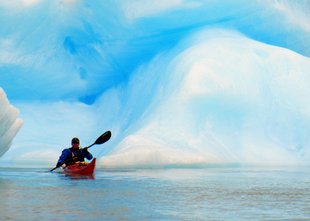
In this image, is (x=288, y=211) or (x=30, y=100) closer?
(x=288, y=211)

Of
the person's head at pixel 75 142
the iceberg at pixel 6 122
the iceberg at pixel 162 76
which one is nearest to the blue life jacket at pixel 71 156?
the person's head at pixel 75 142

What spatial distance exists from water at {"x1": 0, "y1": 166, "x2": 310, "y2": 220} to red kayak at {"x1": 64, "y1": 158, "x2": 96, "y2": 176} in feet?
2.17

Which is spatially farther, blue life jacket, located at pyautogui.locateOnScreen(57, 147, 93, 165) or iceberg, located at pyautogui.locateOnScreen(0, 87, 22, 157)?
iceberg, located at pyautogui.locateOnScreen(0, 87, 22, 157)

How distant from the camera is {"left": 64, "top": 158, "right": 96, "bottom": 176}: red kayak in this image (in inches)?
480

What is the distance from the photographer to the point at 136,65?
20859 millimetres

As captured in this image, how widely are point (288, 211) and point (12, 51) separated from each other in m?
14.0

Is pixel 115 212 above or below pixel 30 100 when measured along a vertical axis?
below

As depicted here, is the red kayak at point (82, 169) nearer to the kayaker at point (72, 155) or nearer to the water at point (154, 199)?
the kayaker at point (72, 155)

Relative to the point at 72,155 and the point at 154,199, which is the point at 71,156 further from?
the point at 154,199

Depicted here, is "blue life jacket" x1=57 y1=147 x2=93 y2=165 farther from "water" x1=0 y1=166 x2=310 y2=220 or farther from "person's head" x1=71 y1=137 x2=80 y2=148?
"water" x1=0 y1=166 x2=310 y2=220

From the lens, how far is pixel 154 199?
8.07m

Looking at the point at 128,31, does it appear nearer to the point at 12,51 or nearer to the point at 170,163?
the point at 12,51

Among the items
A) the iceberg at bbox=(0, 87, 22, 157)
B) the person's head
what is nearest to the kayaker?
the person's head

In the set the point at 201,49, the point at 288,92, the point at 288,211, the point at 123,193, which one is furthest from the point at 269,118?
the point at 288,211
